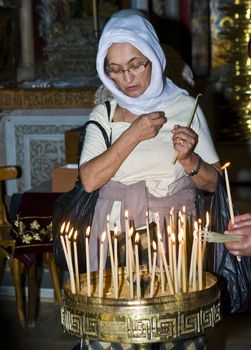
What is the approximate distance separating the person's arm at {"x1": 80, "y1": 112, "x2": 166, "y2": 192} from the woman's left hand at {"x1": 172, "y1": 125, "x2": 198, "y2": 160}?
10 cm

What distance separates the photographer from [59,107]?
6.54 meters

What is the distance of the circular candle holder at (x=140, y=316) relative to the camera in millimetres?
2463

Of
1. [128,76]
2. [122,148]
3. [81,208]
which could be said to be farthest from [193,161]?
[81,208]

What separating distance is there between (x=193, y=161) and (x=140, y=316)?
837 millimetres

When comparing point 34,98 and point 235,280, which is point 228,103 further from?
point 235,280

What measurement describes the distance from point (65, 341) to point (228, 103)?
212 inches

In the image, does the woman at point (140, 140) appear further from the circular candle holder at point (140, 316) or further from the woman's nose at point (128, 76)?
the circular candle holder at point (140, 316)

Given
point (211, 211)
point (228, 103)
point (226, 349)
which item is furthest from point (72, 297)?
point (228, 103)

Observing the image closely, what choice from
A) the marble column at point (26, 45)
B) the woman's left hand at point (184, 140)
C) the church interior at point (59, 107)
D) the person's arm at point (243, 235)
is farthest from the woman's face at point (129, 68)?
the marble column at point (26, 45)

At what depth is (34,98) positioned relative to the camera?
6555 mm

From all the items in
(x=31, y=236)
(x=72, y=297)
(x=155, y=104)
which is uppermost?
(x=155, y=104)

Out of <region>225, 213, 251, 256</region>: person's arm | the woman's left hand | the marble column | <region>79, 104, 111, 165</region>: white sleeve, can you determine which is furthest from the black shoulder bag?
the marble column

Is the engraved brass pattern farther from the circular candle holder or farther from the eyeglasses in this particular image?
the eyeglasses

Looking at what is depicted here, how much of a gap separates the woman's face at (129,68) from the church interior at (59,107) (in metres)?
0.86
